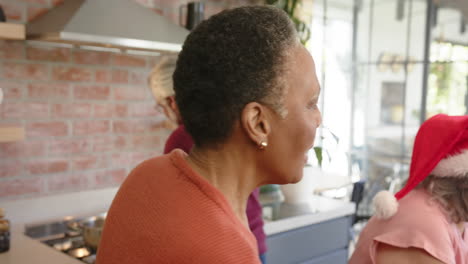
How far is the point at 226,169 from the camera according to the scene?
0.74 metres

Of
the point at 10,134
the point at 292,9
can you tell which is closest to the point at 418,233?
the point at 10,134

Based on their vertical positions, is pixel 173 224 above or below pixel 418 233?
above

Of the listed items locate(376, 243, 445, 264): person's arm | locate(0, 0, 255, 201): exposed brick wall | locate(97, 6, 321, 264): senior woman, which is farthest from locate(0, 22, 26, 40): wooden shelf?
locate(376, 243, 445, 264): person's arm

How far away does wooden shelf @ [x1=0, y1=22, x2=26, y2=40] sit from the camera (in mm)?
1830

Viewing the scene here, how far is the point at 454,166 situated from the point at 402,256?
0.34 m

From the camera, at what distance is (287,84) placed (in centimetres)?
71

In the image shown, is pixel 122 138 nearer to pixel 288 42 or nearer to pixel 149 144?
pixel 149 144

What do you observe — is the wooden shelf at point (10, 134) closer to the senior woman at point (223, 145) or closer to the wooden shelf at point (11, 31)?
the wooden shelf at point (11, 31)

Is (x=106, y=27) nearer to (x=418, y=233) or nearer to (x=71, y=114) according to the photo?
(x=71, y=114)

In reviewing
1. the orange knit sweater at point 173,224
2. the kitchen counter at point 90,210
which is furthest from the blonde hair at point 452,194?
the orange knit sweater at point 173,224

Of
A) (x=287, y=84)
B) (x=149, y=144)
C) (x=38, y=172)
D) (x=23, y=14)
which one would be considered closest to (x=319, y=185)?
(x=149, y=144)

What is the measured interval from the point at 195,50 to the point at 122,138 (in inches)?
76.9

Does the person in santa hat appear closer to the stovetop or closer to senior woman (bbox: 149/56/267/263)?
senior woman (bbox: 149/56/267/263)

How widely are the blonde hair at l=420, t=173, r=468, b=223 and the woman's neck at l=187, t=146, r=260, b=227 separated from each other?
1056 mm
